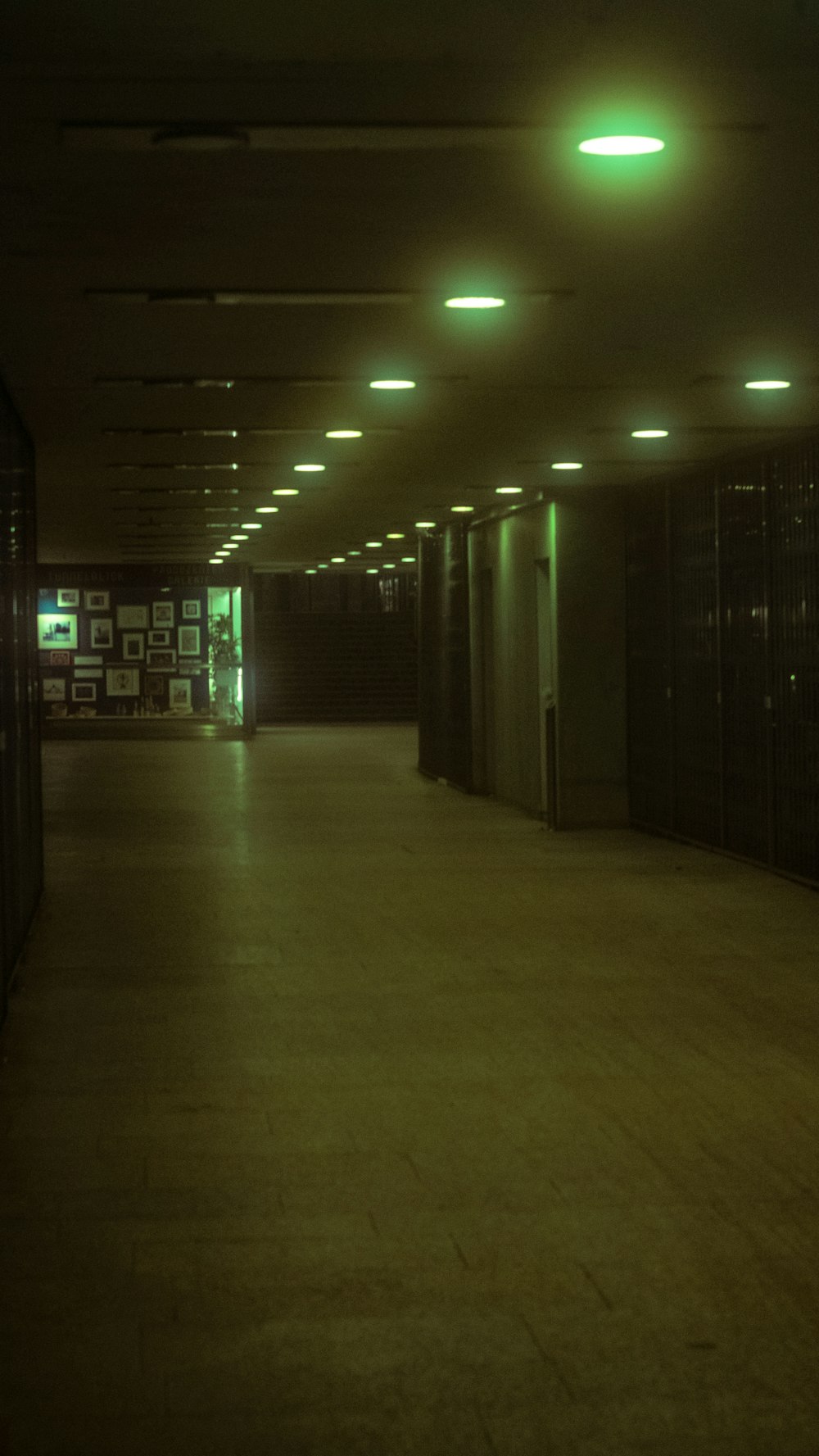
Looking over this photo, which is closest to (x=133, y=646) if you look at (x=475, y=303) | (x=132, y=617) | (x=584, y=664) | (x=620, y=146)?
(x=132, y=617)

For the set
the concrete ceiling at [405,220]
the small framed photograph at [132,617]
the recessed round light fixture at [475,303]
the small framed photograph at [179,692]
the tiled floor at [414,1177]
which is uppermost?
→ the recessed round light fixture at [475,303]

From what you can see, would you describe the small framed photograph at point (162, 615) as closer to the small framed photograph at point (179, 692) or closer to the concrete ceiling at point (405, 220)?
the small framed photograph at point (179, 692)

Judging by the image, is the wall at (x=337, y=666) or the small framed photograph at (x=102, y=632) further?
the wall at (x=337, y=666)

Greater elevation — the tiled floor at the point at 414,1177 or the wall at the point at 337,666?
the wall at the point at 337,666

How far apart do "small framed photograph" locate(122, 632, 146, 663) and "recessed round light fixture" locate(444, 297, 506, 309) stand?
85.8ft

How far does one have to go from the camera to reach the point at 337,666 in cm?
3894

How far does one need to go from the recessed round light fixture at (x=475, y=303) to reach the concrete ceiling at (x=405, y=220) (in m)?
0.06

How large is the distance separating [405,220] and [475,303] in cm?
144

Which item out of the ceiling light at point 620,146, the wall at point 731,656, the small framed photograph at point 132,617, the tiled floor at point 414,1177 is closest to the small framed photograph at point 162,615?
the small framed photograph at point 132,617

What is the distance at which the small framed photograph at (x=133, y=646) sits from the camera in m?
32.8

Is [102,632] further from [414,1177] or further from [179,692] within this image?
[414,1177]

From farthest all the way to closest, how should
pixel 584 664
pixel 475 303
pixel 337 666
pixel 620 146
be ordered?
1. pixel 337 666
2. pixel 584 664
3. pixel 475 303
4. pixel 620 146

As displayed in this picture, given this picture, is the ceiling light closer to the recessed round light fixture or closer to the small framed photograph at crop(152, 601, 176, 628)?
the recessed round light fixture

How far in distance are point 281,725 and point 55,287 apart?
97.8 ft
